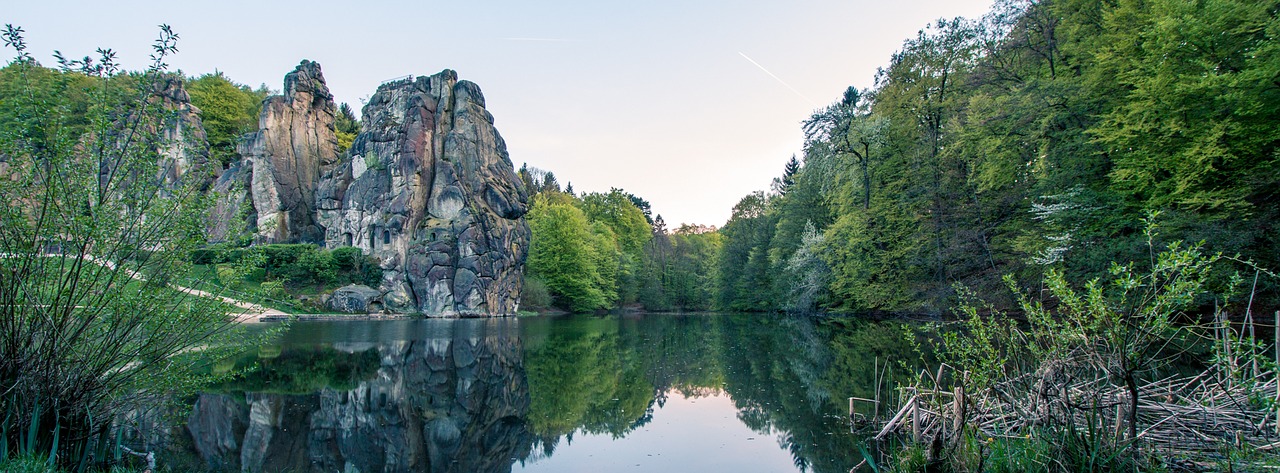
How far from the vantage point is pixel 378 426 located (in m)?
9.16

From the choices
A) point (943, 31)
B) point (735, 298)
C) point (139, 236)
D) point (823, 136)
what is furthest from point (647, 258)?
point (139, 236)

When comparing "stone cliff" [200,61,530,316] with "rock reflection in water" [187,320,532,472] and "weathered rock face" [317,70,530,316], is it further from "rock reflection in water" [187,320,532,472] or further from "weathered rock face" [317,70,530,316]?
"rock reflection in water" [187,320,532,472]

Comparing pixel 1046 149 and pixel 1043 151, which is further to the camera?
pixel 1046 149

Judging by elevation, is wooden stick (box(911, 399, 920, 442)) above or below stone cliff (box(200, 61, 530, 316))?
below

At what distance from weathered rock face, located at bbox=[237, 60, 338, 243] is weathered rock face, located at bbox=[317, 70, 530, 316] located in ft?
7.30

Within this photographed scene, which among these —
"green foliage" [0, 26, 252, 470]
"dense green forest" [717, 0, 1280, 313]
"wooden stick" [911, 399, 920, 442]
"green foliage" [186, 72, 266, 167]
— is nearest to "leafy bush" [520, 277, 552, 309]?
"dense green forest" [717, 0, 1280, 313]

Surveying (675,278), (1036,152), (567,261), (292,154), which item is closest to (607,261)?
(567,261)

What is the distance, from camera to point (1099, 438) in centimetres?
454

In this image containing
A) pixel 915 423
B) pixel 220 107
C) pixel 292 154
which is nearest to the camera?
pixel 915 423

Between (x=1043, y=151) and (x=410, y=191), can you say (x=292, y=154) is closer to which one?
(x=410, y=191)

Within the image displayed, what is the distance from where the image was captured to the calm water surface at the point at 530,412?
7.64 m

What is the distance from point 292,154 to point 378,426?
5022 cm

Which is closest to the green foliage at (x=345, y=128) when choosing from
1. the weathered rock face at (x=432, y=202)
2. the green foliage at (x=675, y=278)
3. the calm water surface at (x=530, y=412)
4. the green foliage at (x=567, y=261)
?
the weathered rock face at (x=432, y=202)

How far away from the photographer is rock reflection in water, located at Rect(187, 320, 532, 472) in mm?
7453
